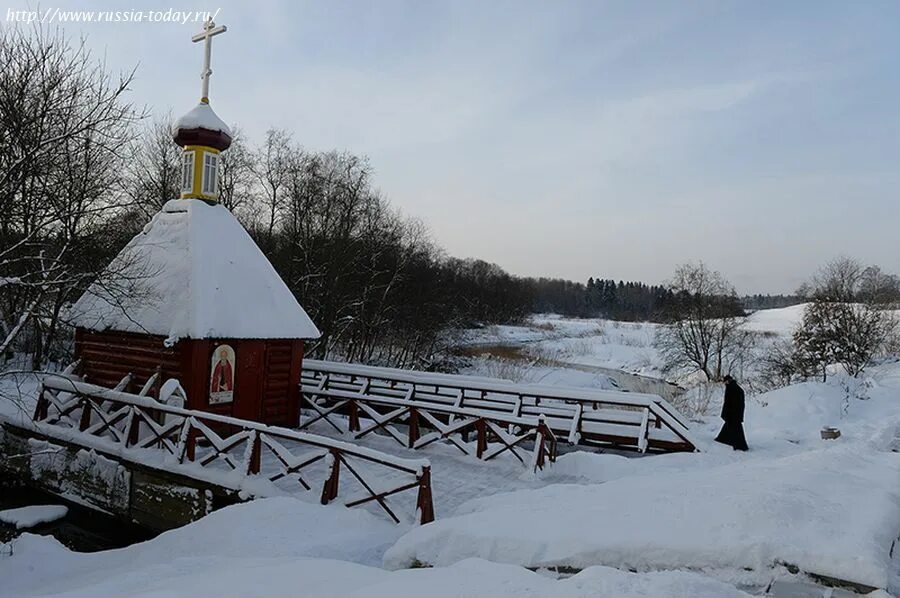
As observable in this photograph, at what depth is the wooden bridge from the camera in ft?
30.0

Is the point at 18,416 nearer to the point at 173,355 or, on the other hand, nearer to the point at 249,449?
the point at 173,355

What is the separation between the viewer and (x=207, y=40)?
12.3m

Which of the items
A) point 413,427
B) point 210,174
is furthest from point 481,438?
point 210,174

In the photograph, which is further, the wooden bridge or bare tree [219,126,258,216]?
bare tree [219,126,258,216]

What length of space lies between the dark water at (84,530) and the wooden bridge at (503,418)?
3243 millimetres

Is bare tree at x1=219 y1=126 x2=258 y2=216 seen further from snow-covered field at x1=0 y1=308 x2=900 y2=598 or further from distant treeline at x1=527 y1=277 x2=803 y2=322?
distant treeline at x1=527 y1=277 x2=803 y2=322

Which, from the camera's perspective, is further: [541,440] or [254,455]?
[541,440]

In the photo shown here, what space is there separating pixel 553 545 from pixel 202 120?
1066 cm

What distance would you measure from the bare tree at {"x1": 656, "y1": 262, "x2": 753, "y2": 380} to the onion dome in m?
26.9

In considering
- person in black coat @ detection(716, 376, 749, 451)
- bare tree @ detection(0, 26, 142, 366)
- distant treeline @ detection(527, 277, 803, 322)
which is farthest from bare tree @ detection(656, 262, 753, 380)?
distant treeline @ detection(527, 277, 803, 322)

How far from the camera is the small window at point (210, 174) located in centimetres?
1184

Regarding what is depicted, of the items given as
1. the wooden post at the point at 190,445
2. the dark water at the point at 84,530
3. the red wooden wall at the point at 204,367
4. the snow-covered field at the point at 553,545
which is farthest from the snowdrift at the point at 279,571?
the red wooden wall at the point at 204,367

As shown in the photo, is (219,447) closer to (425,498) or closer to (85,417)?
(425,498)

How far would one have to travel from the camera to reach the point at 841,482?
5246 millimetres
